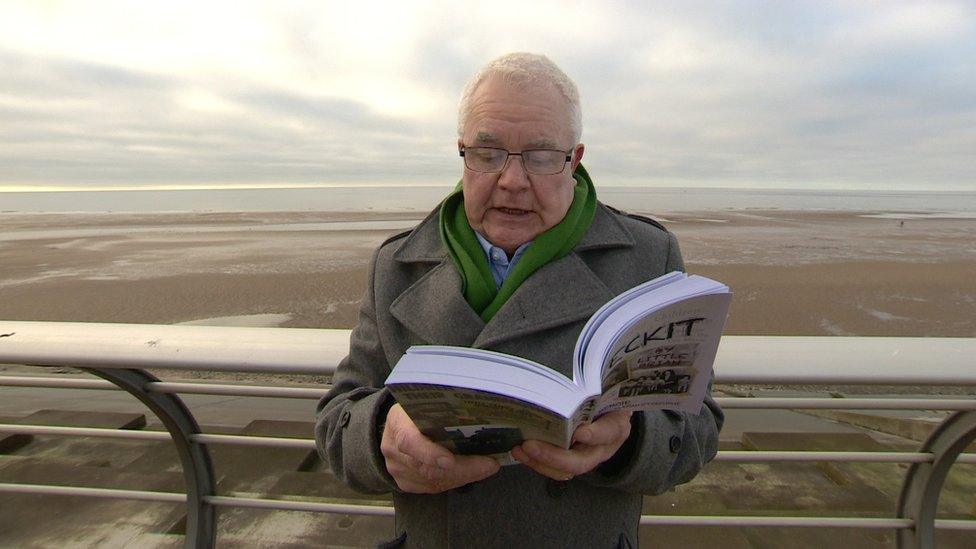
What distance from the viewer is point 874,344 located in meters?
1.74

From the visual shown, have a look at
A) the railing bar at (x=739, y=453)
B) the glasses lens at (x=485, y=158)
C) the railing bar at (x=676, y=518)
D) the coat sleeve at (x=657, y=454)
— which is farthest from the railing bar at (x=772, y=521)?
the glasses lens at (x=485, y=158)

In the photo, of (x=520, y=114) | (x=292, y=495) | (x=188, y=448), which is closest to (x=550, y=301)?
(x=520, y=114)

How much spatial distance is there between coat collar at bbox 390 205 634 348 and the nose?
221mm

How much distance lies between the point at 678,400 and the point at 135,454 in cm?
453

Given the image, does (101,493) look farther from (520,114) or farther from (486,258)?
(520,114)

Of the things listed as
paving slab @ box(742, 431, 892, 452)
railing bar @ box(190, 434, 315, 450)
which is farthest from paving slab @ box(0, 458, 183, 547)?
paving slab @ box(742, 431, 892, 452)

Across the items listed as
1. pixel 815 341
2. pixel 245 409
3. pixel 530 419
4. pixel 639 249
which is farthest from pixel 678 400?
pixel 245 409

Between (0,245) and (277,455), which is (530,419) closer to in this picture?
(277,455)

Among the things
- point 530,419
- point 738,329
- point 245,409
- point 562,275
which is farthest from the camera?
point 738,329

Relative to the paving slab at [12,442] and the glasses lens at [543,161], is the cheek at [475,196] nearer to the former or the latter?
the glasses lens at [543,161]

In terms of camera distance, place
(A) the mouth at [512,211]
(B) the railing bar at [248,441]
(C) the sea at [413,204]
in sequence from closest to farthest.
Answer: (A) the mouth at [512,211], (B) the railing bar at [248,441], (C) the sea at [413,204]

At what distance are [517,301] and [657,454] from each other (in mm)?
488

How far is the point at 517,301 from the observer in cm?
145

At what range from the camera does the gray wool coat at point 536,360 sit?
1.36 meters
